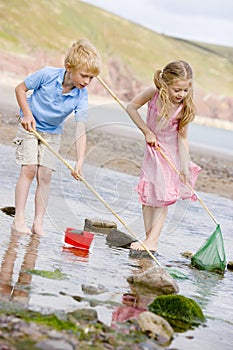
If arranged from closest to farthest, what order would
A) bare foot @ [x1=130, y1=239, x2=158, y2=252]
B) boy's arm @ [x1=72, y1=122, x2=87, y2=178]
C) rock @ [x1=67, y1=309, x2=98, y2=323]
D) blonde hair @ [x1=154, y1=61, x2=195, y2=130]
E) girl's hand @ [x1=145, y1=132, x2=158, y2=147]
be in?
rock @ [x1=67, y1=309, x2=98, y2=323] < boy's arm @ [x1=72, y1=122, x2=87, y2=178] < blonde hair @ [x1=154, y1=61, x2=195, y2=130] < bare foot @ [x1=130, y1=239, x2=158, y2=252] < girl's hand @ [x1=145, y1=132, x2=158, y2=147]

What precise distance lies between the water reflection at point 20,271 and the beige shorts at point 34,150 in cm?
67

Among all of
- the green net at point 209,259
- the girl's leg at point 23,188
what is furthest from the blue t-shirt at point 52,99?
the green net at point 209,259

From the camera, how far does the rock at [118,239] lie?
25.5 ft

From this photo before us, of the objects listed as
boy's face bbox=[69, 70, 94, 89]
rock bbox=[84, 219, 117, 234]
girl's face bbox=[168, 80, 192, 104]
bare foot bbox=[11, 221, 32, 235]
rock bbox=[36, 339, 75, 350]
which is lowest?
rock bbox=[36, 339, 75, 350]

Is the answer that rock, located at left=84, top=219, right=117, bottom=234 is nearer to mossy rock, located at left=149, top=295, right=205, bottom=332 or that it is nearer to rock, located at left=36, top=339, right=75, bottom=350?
mossy rock, located at left=149, top=295, right=205, bottom=332

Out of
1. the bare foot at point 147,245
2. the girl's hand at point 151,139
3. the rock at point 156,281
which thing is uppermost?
the girl's hand at point 151,139

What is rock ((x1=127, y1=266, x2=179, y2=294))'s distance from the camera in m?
6.00

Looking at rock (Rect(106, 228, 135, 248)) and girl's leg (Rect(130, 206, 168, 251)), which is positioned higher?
girl's leg (Rect(130, 206, 168, 251))

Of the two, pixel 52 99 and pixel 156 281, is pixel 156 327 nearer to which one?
pixel 156 281

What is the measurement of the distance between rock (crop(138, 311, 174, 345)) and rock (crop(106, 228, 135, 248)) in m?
2.84

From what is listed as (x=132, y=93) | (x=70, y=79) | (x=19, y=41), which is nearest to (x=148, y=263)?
(x=70, y=79)

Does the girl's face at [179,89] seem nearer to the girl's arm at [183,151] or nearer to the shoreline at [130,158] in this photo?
the girl's arm at [183,151]

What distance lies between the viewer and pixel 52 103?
24.2 ft

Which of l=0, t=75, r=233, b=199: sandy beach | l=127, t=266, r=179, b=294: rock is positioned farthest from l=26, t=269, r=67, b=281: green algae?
l=0, t=75, r=233, b=199: sandy beach
